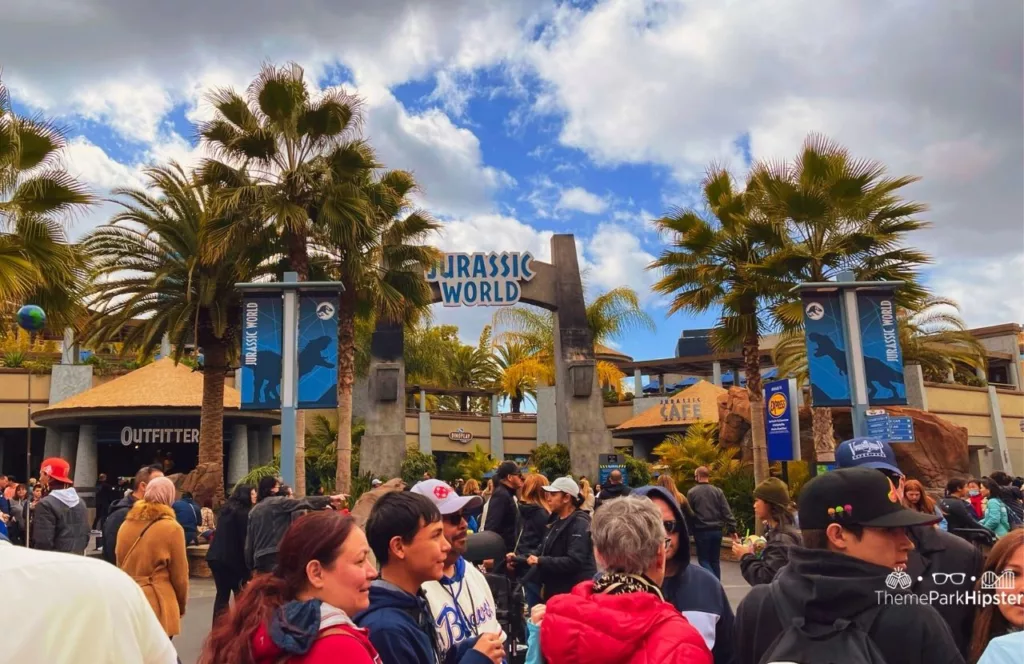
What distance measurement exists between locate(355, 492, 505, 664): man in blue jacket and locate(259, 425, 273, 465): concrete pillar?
98.8 ft

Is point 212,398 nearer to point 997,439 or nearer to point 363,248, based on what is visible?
point 363,248

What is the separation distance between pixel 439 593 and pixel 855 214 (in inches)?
617

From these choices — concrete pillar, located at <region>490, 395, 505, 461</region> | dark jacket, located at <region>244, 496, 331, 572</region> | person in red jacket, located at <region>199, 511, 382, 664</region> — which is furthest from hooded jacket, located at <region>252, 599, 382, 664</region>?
concrete pillar, located at <region>490, 395, 505, 461</region>

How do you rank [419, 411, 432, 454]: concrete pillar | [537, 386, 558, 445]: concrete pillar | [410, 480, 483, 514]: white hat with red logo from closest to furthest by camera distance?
[410, 480, 483, 514]: white hat with red logo < [419, 411, 432, 454]: concrete pillar < [537, 386, 558, 445]: concrete pillar

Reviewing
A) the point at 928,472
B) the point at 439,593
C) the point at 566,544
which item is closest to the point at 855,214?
the point at 928,472

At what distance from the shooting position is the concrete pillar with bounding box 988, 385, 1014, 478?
2889 cm

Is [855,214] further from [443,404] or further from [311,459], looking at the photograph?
[443,404]

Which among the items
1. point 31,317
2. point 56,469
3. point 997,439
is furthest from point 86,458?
point 997,439

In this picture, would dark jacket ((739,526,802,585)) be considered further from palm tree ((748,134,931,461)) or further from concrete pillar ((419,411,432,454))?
concrete pillar ((419,411,432,454))

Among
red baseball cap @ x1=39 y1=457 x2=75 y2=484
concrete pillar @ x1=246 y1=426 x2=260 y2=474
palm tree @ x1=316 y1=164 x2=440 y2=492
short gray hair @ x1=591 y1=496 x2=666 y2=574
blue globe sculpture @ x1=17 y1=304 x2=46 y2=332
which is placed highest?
palm tree @ x1=316 y1=164 x2=440 y2=492

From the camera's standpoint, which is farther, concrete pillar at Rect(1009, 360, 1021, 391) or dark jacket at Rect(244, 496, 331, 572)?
concrete pillar at Rect(1009, 360, 1021, 391)

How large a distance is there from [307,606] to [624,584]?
1016mm

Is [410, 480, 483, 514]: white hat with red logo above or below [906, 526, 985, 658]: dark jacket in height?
above

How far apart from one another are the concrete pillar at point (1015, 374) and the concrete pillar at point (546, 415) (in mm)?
20581
